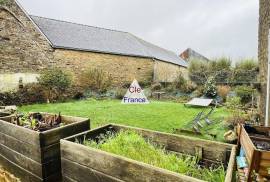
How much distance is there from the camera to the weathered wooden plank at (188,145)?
7.13 ft

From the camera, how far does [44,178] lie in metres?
2.54

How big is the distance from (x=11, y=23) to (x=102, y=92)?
7199 millimetres

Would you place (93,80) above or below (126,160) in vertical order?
above

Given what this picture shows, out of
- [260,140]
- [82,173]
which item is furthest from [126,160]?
[260,140]

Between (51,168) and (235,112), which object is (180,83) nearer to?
(235,112)

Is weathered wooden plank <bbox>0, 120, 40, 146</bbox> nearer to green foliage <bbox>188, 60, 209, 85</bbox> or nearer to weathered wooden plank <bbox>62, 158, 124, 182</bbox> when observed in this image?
weathered wooden plank <bbox>62, 158, 124, 182</bbox>

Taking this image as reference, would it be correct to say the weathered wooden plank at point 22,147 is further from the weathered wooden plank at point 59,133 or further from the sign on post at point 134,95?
the sign on post at point 134,95

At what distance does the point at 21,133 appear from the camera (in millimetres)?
2758

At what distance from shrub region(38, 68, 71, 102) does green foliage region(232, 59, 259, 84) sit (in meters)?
11.5

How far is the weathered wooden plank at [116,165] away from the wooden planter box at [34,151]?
0.32 m

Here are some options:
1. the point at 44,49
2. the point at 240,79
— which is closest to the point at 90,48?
the point at 44,49

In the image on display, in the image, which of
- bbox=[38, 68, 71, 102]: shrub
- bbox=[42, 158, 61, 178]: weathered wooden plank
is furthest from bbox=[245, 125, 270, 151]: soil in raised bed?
bbox=[38, 68, 71, 102]: shrub

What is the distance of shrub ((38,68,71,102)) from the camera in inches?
516

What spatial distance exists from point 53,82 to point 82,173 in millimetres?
12534
